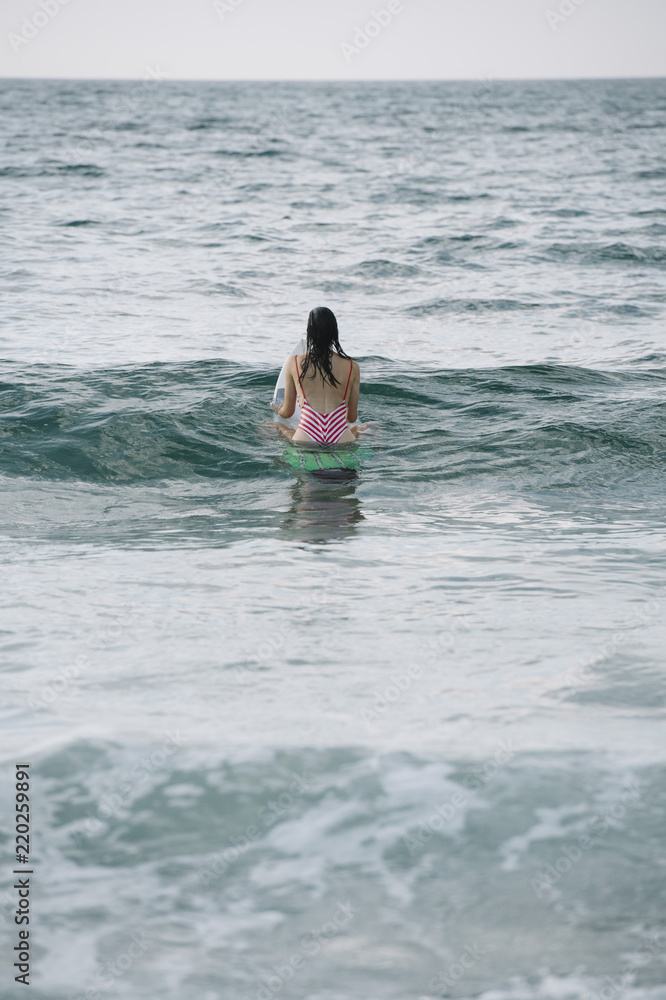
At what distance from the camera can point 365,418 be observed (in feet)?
30.1

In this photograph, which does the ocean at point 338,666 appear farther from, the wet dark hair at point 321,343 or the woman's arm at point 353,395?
the wet dark hair at point 321,343

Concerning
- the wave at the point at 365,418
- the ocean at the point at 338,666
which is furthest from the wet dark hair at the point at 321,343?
the wave at the point at 365,418

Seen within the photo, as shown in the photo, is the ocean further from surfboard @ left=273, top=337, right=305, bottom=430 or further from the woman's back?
the woman's back

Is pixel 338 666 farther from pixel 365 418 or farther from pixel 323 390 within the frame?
pixel 365 418

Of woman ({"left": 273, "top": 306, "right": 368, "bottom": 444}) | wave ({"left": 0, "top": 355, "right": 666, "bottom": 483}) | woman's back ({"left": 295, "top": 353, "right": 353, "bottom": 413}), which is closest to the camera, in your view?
woman ({"left": 273, "top": 306, "right": 368, "bottom": 444})

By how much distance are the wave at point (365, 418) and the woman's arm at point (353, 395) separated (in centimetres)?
45

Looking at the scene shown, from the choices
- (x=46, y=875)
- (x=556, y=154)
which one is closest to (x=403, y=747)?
(x=46, y=875)

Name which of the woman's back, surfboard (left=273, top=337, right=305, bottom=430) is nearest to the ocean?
surfboard (left=273, top=337, right=305, bottom=430)

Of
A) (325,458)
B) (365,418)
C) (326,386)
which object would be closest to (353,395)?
(326,386)

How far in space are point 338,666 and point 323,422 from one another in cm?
365

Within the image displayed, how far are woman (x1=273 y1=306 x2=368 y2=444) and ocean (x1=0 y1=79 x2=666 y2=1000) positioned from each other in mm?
392

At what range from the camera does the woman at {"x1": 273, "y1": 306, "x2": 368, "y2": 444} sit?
701cm

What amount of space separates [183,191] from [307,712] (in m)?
23.8

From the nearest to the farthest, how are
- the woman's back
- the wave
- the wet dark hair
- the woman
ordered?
the wet dark hair → the woman → the woman's back → the wave
